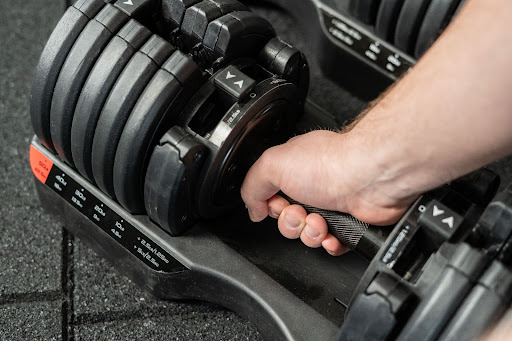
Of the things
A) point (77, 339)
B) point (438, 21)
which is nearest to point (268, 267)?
point (77, 339)

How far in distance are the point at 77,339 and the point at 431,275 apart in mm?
536

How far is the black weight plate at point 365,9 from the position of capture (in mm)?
1257

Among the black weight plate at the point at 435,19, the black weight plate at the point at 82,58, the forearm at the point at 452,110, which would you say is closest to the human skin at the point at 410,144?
the forearm at the point at 452,110

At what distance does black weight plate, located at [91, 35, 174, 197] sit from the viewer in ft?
2.85

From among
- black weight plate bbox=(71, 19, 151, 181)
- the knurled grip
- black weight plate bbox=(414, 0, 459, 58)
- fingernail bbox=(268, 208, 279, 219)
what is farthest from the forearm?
black weight plate bbox=(414, 0, 459, 58)

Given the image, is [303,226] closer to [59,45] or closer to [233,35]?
[233,35]

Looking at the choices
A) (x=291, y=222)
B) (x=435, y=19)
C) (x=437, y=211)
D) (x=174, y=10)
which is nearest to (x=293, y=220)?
(x=291, y=222)

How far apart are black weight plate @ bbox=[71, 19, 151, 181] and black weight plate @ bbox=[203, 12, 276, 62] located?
0.28ft

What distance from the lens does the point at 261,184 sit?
94cm

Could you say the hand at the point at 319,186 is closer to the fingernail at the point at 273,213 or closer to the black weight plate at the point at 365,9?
the fingernail at the point at 273,213

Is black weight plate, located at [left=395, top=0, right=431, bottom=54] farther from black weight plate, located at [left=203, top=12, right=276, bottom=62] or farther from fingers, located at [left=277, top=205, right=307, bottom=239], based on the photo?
fingers, located at [left=277, top=205, right=307, bottom=239]

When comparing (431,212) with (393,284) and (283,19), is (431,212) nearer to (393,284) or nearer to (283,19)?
(393,284)

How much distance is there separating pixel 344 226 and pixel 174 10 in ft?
1.22

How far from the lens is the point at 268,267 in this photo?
37.9 inches
